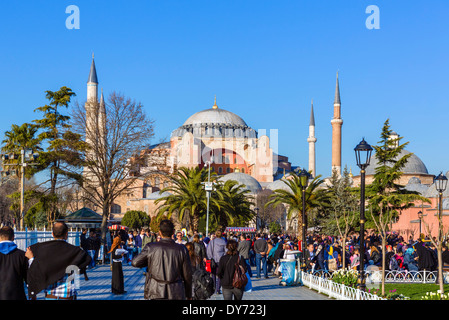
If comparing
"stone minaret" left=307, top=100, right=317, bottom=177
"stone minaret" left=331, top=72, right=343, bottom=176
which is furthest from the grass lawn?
"stone minaret" left=307, top=100, right=317, bottom=177

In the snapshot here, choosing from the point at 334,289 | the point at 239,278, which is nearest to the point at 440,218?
the point at 334,289

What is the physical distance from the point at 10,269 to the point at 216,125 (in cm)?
10545

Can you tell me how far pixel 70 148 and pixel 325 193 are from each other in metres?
14.8

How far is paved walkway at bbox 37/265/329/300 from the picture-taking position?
1236 centimetres

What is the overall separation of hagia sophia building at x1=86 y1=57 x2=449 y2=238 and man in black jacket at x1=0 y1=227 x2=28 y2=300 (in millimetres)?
54052

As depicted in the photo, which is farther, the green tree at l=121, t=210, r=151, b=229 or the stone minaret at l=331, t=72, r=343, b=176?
the stone minaret at l=331, t=72, r=343, b=176

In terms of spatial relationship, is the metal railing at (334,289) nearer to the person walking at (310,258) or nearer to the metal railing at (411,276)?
the person walking at (310,258)

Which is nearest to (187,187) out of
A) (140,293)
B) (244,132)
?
(140,293)

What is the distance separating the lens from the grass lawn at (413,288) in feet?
44.1

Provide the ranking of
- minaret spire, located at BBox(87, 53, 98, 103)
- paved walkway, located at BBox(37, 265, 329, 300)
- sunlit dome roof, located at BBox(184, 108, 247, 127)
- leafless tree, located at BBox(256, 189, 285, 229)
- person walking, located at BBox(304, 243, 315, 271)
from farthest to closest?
1. sunlit dome roof, located at BBox(184, 108, 247, 127)
2. minaret spire, located at BBox(87, 53, 98, 103)
3. leafless tree, located at BBox(256, 189, 285, 229)
4. person walking, located at BBox(304, 243, 315, 271)
5. paved walkway, located at BBox(37, 265, 329, 300)

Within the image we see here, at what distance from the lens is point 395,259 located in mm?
17844

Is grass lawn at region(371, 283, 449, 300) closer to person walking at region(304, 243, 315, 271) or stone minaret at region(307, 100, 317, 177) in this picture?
person walking at region(304, 243, 315, 271)

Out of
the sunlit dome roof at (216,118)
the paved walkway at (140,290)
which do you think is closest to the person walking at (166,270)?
the paved walkway at (140,290)
